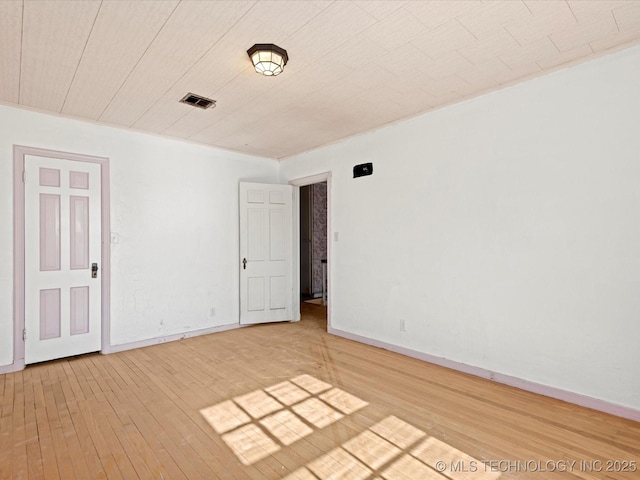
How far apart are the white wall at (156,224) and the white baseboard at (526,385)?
2534 millimetres

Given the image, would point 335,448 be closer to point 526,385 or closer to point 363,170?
point 526,385

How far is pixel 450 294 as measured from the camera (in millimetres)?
3508

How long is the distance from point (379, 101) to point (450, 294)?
2.10 meters

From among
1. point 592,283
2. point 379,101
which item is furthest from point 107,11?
point 592,283

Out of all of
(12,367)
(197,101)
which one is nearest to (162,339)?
(12,367)

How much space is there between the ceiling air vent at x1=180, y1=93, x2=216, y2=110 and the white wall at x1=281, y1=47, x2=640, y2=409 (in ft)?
6.44

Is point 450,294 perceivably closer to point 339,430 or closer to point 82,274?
point 339,430

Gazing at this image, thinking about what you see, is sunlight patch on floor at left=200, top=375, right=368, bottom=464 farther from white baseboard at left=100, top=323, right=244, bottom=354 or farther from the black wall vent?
the black wall vent

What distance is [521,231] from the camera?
3.01m

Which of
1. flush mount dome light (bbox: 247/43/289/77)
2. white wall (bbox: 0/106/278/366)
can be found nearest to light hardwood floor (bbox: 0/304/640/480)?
white wall (bbox: 0/106/278/366)

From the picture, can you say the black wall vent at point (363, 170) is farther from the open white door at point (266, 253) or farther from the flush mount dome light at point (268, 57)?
the flush mount dome light at point (268, 57)

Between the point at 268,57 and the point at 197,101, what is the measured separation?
1275mm

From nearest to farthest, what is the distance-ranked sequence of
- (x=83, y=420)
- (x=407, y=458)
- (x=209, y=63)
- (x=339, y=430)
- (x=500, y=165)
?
(x=407, y=458) → (x=339, y=430) → (x=83, y=420) → (x=209, y=63) → (x=500, y=165)

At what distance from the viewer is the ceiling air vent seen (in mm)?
3266
